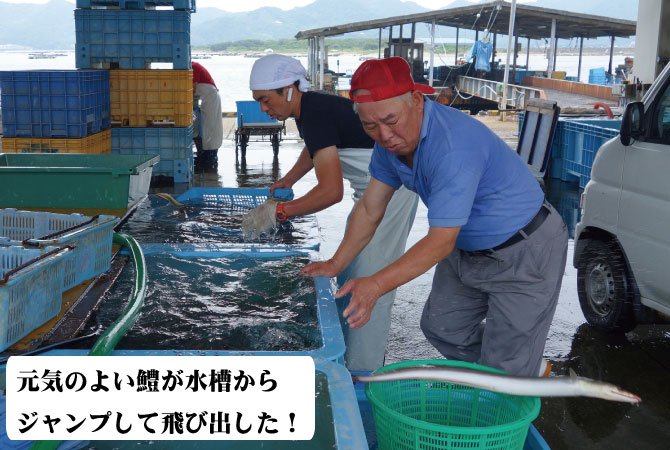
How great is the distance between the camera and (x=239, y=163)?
38.0ft

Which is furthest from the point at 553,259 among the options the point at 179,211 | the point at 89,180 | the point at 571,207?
the point at 571,207

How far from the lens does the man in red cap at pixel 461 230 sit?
88.8 inches

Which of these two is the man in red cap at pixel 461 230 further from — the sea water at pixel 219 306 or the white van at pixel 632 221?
the white van at pixel 632 221

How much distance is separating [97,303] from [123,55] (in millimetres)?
6424

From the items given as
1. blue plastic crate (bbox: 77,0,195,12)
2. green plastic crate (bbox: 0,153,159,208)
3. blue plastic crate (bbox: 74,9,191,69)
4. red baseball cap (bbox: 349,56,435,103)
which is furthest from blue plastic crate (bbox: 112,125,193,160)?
red baseball cap (bbox: 349,56,435,103)

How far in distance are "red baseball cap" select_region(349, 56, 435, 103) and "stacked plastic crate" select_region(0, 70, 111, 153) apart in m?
5.79

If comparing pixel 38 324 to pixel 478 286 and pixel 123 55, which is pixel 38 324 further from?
pixel 123 55

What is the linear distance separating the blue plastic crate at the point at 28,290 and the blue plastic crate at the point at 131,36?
6.24m

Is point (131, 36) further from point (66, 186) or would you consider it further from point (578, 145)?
point (578, 145)

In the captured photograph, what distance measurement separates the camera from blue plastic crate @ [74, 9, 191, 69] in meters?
8.43

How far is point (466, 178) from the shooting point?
88.7 inches

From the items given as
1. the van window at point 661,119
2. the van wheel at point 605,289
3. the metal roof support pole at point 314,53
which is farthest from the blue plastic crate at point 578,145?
the metal roof support pole at point 314,53

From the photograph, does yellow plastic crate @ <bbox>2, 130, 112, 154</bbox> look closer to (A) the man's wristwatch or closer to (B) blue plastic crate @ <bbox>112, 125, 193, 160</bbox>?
(B) blue plastic crate @ <bbox>112, 125, 193, 160</bbox>

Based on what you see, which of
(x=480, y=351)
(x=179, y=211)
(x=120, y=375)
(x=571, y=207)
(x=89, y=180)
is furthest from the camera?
(x=571, y=207)
